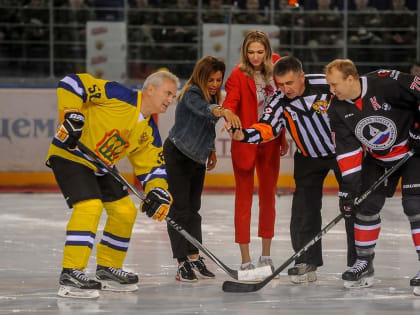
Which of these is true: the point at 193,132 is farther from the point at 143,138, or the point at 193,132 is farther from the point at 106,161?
the point at 106,161

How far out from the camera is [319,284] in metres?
4.58

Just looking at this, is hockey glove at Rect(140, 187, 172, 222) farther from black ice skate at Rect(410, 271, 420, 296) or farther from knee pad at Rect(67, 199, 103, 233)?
black ice skate at Rect(410, 271, 420, 296)

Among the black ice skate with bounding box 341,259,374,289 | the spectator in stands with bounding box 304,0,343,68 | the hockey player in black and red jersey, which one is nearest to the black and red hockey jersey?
the hockey player in black and red jersey

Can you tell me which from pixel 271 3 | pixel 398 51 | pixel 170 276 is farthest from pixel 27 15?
pixel 170 276

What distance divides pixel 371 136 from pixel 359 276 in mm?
719

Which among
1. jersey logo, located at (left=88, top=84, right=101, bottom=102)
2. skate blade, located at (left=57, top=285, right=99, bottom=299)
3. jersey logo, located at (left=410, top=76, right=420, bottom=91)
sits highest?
jersey logo, located at (left=410, top=76, right=420, bottom=91)

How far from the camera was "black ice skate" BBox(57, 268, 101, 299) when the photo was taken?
418 cm

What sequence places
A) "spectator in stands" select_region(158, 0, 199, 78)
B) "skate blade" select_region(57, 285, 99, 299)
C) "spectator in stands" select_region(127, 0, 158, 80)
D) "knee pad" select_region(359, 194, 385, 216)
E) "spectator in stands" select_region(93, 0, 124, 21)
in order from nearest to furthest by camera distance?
"skate blade" select_region(57, 285, 99, 299), "knee pad" select_region(359, 194, 385, 216), "spectator in stands" select_region(93, 0, 124, 21), "spectator in stands" select_region(127, 0, 158, 80), "spectator in stands" select_region(158, 0, 199, 78)

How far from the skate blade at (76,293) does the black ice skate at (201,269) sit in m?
0.75

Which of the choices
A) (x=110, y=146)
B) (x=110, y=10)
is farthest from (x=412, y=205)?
(x=110, y=10)

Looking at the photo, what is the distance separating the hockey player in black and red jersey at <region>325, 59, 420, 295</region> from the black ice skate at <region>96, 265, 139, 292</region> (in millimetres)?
1090

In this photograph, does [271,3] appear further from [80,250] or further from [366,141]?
[80,250]

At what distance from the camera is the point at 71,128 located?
409 centimetres

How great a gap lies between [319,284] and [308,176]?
586 mm
